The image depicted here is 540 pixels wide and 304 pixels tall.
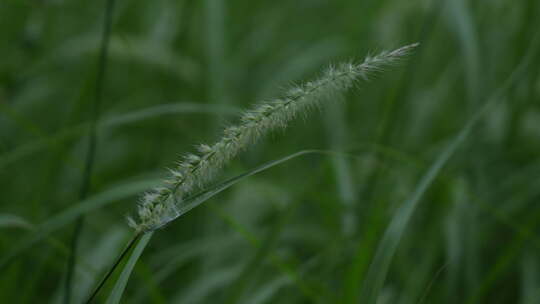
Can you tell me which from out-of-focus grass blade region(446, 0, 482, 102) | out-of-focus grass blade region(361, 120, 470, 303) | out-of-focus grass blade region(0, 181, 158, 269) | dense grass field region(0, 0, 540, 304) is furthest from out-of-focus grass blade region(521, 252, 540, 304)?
out-of-focus grass blade region(0, 181, 158, 269)

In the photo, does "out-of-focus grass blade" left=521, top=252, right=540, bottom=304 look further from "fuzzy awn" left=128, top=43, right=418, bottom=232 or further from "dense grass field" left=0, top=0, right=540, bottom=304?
"fuzzy awn" left=128, top=43, right=418, bottom=232

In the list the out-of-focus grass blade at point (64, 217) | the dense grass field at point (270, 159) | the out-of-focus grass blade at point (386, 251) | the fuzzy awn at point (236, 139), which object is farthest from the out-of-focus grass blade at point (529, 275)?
the fuzzy awn at point (236, 139)

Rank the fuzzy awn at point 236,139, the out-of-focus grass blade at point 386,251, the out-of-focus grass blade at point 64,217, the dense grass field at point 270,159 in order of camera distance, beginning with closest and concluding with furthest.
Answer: the fuzzy awn at point 236,139 → the out-of-focus grass blade at point 386,251 → the out-of-focus grass blade at point 64,217 → the dense grass field at point 270,159

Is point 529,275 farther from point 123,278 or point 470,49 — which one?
point 123,278

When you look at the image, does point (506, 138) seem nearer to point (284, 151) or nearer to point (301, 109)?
point (284, 151)

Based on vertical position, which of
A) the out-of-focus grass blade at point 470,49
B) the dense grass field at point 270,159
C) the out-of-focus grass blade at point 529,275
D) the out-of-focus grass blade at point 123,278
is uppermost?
the out-of-focus grass blade at point 470,49

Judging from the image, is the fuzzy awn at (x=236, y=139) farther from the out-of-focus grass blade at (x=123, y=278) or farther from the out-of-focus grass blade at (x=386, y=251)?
the out-of-focus grass blade at (x=386, y=251)

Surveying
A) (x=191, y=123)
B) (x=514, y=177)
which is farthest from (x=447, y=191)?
(x=191, y=123)
